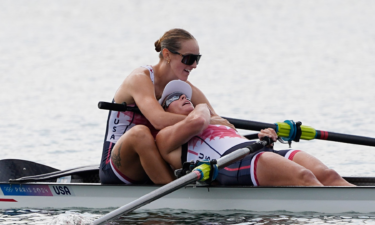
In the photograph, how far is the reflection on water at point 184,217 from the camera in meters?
5.72

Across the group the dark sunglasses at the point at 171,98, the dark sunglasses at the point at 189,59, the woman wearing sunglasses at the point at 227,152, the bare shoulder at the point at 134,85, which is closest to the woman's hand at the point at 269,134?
the woman wearing sunglasses at the point at 227,152

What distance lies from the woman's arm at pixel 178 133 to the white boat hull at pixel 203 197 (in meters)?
0.35

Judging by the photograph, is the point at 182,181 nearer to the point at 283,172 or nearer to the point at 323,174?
the point at 283,172

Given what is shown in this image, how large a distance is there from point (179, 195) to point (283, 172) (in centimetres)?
112

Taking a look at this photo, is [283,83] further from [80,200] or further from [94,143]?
[80,200]

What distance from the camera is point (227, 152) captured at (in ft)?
19.5

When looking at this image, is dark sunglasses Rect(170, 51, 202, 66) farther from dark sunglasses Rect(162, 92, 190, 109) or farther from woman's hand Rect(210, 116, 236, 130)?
woman's hand Rect(210, 116, 236, 130)

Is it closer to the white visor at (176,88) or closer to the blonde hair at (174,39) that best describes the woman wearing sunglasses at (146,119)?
the blonde hair at (174,39)

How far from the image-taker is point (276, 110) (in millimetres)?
15648

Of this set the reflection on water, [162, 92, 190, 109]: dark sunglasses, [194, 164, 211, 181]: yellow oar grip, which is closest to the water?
the reflection on water

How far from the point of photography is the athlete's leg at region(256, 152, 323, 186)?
18.6ft

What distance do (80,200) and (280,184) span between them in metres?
2.15

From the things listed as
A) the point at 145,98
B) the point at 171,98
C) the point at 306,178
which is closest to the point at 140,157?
the point at 145,98

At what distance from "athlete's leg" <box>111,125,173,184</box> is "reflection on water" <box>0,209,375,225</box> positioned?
0.39 metres
